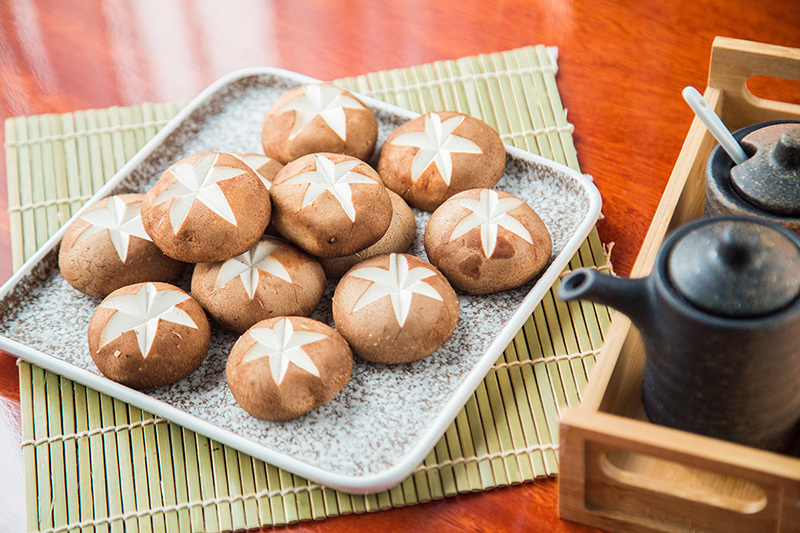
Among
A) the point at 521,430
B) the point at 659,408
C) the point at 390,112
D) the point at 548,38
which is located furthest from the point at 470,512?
the point at 548,38

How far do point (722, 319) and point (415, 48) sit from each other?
0.78 m

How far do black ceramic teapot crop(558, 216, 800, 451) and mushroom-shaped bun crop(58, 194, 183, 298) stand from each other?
481 mm

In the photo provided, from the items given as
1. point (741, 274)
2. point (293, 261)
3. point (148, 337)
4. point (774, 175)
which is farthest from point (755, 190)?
point (148, 337)

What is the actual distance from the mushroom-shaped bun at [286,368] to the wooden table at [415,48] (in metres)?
0.39

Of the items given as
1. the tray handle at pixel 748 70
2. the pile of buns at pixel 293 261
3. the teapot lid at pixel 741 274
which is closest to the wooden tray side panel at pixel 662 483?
the teapot lid at pixel 741 274

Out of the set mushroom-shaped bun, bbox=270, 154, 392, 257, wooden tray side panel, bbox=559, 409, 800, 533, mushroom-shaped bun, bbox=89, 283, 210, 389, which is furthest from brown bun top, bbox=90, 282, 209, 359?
wooden tray side panel, bbox=559, 409, 800, 533

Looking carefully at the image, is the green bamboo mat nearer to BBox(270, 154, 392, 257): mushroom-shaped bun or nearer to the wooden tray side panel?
the wooden tray side panel

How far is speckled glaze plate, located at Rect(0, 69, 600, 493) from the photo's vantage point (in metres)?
0.72

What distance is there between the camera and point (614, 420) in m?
0.57

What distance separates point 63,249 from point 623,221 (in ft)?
2.14

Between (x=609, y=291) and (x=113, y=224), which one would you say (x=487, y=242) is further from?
(x=113, y=224)

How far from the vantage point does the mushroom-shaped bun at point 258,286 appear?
2.60ft

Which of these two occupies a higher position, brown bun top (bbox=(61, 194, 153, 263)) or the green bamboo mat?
brown bun top (bbox=(61, 194, 153, 263))

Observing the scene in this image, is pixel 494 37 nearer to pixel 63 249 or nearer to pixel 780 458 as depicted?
pixel 63 249
